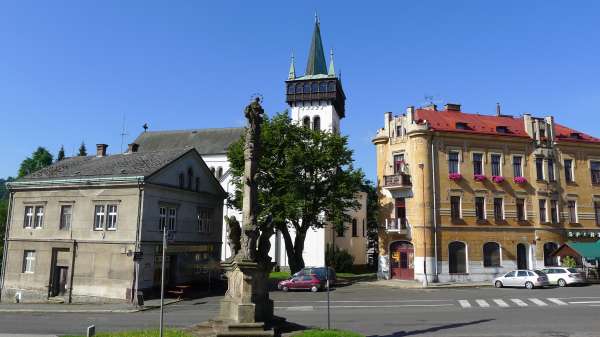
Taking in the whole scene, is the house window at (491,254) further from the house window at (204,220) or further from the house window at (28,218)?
the house window at (28,218)

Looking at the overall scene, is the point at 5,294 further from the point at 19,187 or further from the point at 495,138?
the point at 495,138

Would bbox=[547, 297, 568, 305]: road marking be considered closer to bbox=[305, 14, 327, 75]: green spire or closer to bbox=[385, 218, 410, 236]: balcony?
bbox=[385, 218, 410, 236]: balcony

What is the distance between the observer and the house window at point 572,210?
4022 centimetres

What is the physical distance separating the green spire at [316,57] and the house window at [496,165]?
29.9 meters

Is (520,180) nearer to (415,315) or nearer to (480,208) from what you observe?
(480,208)

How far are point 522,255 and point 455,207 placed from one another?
7.22 metres

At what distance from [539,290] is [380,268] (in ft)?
44.4

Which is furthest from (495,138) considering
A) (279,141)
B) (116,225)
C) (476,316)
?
(116,225)

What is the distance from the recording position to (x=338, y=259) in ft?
175

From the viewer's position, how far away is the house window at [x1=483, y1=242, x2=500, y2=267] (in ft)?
124

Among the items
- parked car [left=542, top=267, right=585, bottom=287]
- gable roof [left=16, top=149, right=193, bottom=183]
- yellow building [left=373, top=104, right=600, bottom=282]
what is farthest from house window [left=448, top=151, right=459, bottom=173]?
gable roof [left=16, top=149, right=193, bottom=183]

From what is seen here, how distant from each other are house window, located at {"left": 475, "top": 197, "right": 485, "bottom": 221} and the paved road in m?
9.24

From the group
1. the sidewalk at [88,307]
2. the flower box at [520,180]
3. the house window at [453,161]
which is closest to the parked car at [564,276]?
the flower box at [520,180]

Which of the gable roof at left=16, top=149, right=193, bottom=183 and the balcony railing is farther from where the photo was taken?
the balcony railing
